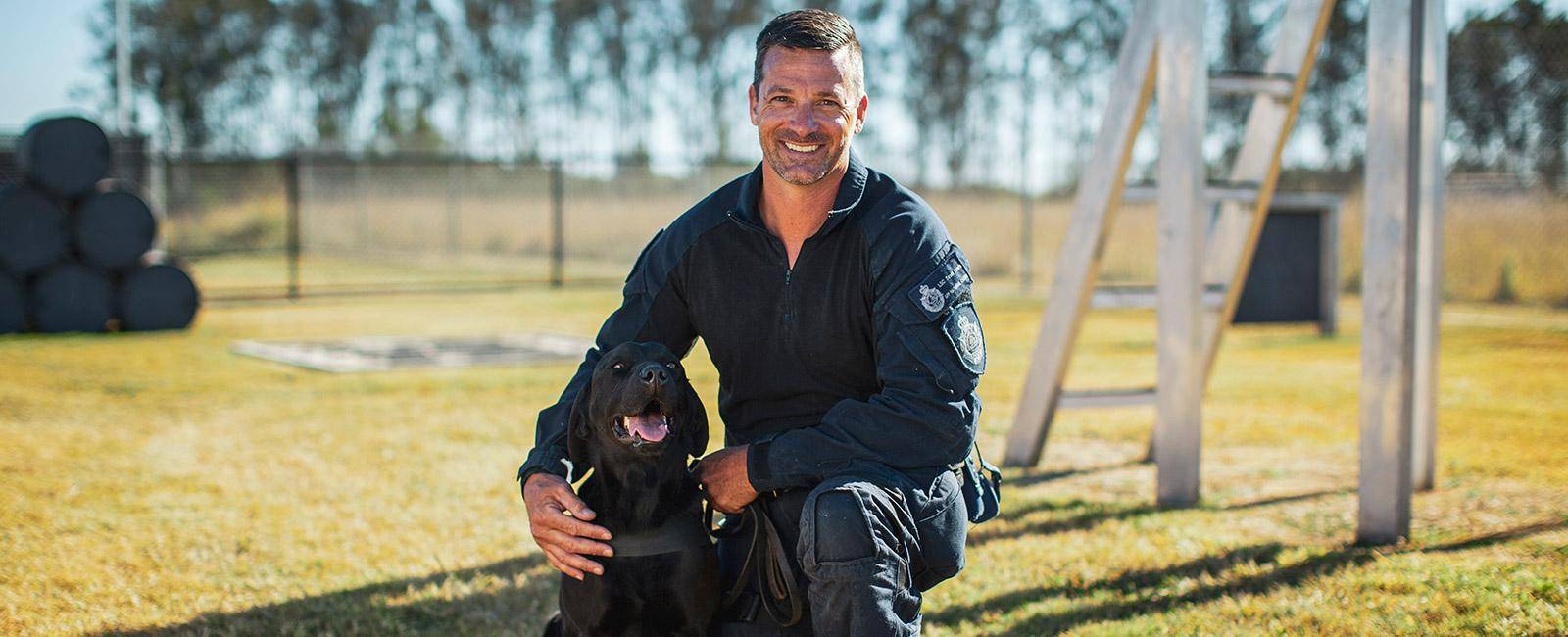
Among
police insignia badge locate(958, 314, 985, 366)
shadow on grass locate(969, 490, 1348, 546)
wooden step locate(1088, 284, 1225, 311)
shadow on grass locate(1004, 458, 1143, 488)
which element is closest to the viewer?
police insignia badge locate(958, 314, 985, 366)

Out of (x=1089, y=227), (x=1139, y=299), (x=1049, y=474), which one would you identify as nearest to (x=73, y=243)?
(x=1049, y=474)

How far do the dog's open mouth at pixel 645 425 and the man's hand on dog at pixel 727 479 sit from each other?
0.17m

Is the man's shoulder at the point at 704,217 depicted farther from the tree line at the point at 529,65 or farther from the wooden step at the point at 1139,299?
the tree line at the point at 529,65

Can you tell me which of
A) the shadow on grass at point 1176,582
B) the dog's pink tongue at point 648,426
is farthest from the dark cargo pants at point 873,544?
the shadow on grass at point 1176,582

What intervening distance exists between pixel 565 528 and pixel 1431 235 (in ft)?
12.1

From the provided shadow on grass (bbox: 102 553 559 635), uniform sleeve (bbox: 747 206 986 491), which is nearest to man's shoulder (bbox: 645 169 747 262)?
uniform sleeve (bbox: 747 206 986 491)

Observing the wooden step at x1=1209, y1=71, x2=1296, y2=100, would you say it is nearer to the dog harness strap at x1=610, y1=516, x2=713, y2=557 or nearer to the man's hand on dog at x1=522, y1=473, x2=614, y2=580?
the dog harness strap at x1=610, y1=516, x2=713, y2=557

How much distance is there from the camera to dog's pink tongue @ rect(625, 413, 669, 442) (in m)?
2.42

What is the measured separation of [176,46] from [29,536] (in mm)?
44834

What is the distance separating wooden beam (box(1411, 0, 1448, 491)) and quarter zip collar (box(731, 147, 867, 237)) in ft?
9.40

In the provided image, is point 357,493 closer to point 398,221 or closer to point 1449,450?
point 1449,450

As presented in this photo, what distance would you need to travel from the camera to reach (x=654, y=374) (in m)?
2.40

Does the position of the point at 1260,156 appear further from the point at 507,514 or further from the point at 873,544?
the point at 873,544

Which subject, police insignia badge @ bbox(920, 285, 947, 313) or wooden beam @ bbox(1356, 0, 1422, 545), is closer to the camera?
police insignia badge @ bbox(920, 285, 947, 313)
